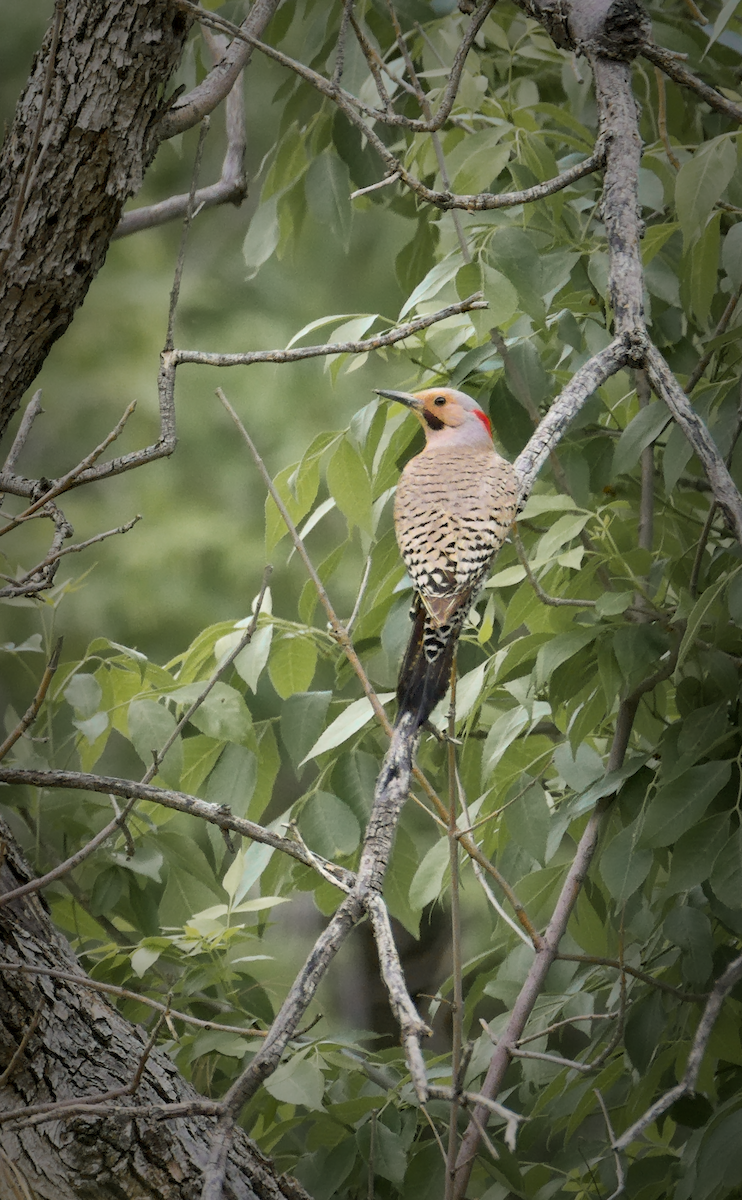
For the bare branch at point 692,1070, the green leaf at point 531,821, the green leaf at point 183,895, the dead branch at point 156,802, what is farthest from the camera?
the green leaf at point 183,895

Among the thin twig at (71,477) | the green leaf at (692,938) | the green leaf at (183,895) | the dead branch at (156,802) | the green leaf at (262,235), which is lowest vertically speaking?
the green leaf at (183,895)

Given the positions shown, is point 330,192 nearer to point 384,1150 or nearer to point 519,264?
point 519,264

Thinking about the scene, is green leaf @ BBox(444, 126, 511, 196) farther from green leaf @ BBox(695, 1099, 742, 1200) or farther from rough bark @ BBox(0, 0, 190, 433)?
green leaf @ BBox(695, 1099, 742, 1200)

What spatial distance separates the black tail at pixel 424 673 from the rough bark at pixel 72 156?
528 millimetres

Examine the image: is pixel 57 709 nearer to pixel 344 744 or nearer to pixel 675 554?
pixel 344 744

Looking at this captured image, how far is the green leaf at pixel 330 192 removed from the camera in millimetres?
1178

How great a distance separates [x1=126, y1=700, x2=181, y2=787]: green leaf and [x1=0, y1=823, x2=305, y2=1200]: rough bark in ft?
0.53

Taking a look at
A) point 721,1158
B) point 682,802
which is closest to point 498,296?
point 682,802

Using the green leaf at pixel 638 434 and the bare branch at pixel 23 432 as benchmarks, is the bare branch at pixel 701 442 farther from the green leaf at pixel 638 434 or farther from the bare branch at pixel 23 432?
the bare branch at pixel 23 432

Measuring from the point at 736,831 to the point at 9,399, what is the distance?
69 centimetres

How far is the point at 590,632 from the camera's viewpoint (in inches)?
33.3

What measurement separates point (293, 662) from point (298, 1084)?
0.39 m

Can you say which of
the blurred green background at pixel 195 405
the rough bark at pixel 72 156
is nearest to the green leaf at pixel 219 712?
the rough bark at pixel 72 156

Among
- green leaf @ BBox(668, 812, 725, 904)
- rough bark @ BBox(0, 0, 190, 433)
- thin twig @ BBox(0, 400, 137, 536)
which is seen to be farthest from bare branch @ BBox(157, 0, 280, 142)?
green leaf @ BBox(668, 812, 725, 904)
